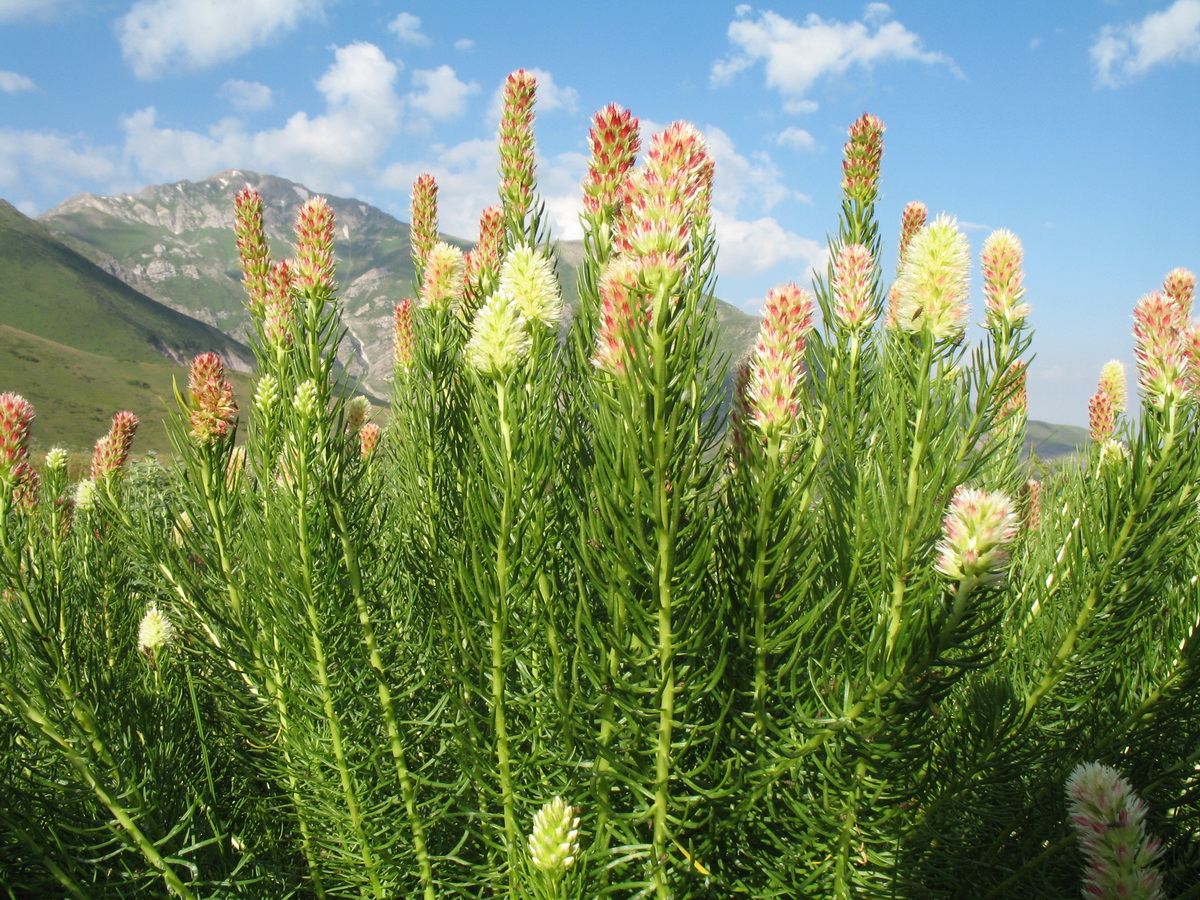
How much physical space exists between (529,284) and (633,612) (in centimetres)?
70

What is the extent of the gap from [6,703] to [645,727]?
4.97 ft

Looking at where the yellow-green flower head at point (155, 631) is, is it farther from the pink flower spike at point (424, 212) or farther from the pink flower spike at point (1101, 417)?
the pink flower spike at point (1101, 417)

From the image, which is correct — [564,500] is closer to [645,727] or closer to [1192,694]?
[645,727]

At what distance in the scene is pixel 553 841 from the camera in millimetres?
1188

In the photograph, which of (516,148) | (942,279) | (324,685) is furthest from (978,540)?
(516,148)

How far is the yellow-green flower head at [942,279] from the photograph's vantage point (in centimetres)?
140

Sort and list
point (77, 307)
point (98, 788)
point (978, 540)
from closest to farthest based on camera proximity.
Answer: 1. point (978, 540)
2. point (98, 788)
3. point (77, 307)

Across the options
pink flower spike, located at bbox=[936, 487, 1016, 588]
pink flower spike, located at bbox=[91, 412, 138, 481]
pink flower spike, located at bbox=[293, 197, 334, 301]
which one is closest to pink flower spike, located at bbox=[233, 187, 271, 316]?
pink flower spike, located at bbox=[293, 197, 334, 301]

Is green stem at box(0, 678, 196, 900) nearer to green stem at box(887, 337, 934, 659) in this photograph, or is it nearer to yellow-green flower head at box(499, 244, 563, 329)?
yellow-green flower head at box(499, 244, 563, 329)

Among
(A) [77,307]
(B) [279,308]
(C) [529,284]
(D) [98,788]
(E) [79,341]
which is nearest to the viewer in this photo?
(C) [529,284]

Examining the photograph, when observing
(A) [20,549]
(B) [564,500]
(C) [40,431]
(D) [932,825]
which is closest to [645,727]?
(B) [564,500]

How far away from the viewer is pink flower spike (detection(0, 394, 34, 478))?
6.23 feet

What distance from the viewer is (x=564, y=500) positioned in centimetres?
158

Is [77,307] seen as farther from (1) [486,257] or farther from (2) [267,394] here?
(1) [486,257]
